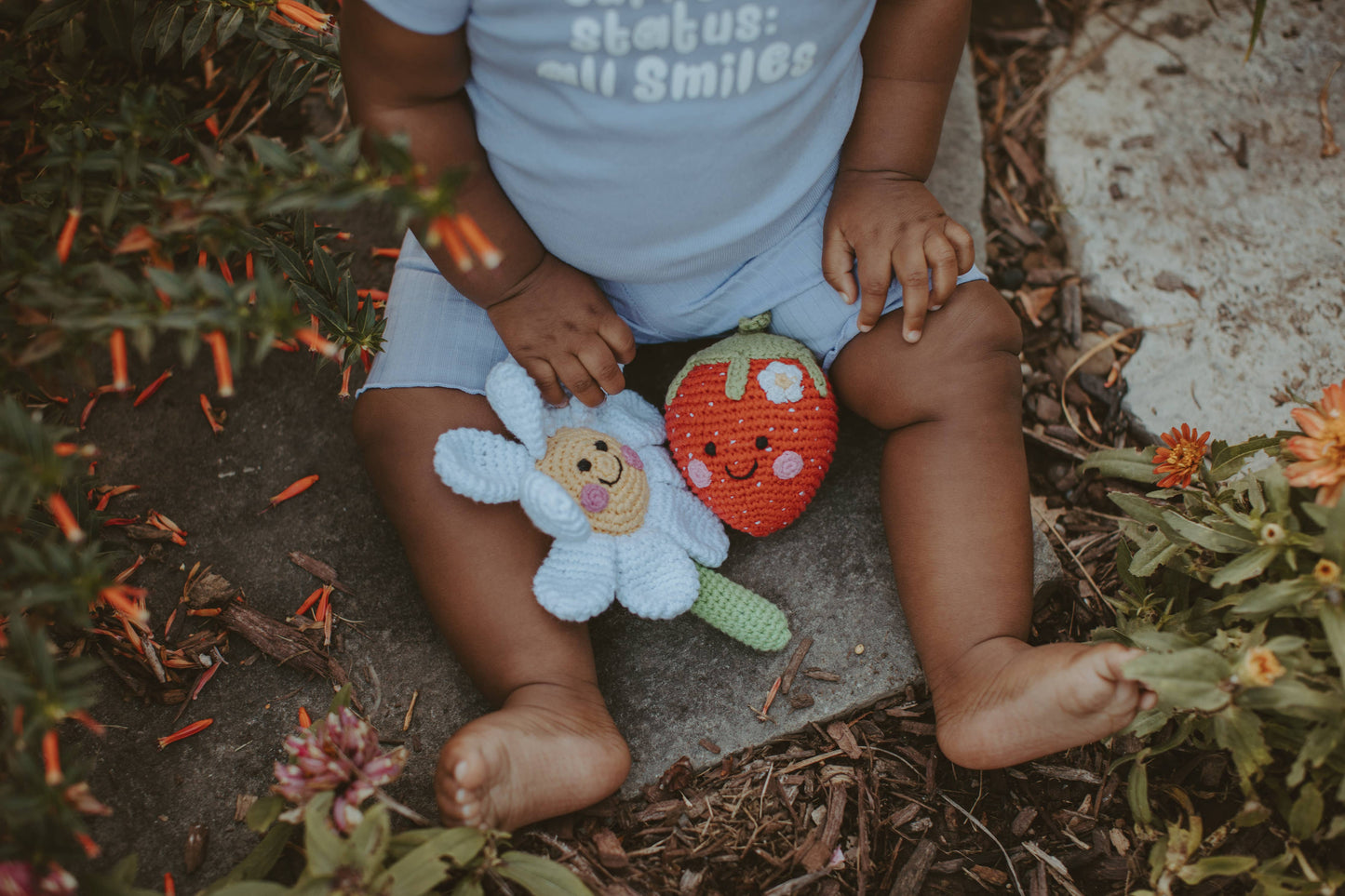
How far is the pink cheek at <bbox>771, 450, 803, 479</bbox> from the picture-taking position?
138 centimetres

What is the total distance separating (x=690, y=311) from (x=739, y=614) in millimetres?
498

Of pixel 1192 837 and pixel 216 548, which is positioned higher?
pixel 216 548

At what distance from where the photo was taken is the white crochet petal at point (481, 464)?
4.23 ft

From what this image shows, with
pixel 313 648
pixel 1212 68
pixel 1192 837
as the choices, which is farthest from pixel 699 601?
pixel 1212 68

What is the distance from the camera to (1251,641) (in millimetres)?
1079

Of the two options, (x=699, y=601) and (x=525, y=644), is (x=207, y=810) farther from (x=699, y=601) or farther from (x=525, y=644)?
(x=699, y=601)

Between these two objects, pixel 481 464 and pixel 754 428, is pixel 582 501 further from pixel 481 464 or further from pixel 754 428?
pixel 754 428

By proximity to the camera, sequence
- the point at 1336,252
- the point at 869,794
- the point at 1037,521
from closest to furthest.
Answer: the point at 869,794, the point at 1037,521, the point at 1336,252

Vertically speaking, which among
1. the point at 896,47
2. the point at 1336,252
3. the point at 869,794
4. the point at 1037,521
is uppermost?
the point at 896,47

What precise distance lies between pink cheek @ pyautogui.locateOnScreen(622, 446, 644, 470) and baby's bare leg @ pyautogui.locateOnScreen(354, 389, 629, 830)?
0.59 feet

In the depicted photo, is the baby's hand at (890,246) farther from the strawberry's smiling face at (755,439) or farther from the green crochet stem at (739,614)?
the green crochet stem at (739,614)

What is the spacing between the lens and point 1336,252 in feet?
5.85

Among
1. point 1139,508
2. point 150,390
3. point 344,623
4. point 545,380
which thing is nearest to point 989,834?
point 1139,508

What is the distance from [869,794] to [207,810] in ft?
3.24
